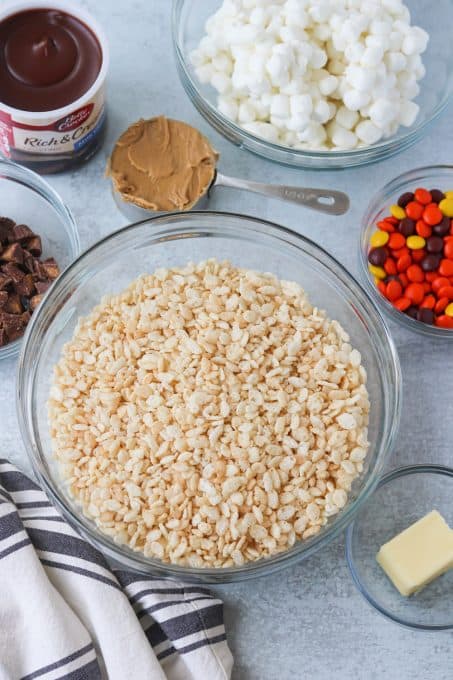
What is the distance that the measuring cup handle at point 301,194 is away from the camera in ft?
6.17

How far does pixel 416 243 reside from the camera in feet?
6.17

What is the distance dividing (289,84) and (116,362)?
26.7 inches

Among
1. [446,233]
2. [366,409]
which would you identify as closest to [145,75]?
[446,233]

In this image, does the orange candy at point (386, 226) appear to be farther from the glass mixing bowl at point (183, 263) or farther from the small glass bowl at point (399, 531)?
the small glass bowl at point (399, 531)

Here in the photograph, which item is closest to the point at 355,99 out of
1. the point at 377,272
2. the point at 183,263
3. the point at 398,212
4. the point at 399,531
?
the point at 398,212

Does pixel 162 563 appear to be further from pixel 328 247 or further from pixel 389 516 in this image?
pixel 328 247

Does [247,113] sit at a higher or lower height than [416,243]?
higher

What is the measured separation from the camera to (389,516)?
1.81 meters

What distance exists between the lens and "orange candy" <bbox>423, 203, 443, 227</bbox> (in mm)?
1888

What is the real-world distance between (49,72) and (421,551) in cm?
114

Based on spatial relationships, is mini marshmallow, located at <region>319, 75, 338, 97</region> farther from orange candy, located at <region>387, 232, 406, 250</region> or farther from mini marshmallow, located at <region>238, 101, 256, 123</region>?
orange candy, located at <region>387, 232, 406, 250</region>

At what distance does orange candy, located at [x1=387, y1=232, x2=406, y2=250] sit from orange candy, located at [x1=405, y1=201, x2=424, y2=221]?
51 mm

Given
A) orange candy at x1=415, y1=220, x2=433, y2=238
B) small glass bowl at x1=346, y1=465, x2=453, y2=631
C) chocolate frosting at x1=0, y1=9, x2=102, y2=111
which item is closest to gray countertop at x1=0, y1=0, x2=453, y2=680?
small glass bowl at x1=346, y1=465, x2=453, y2=631

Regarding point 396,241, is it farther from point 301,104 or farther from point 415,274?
point 301,104
